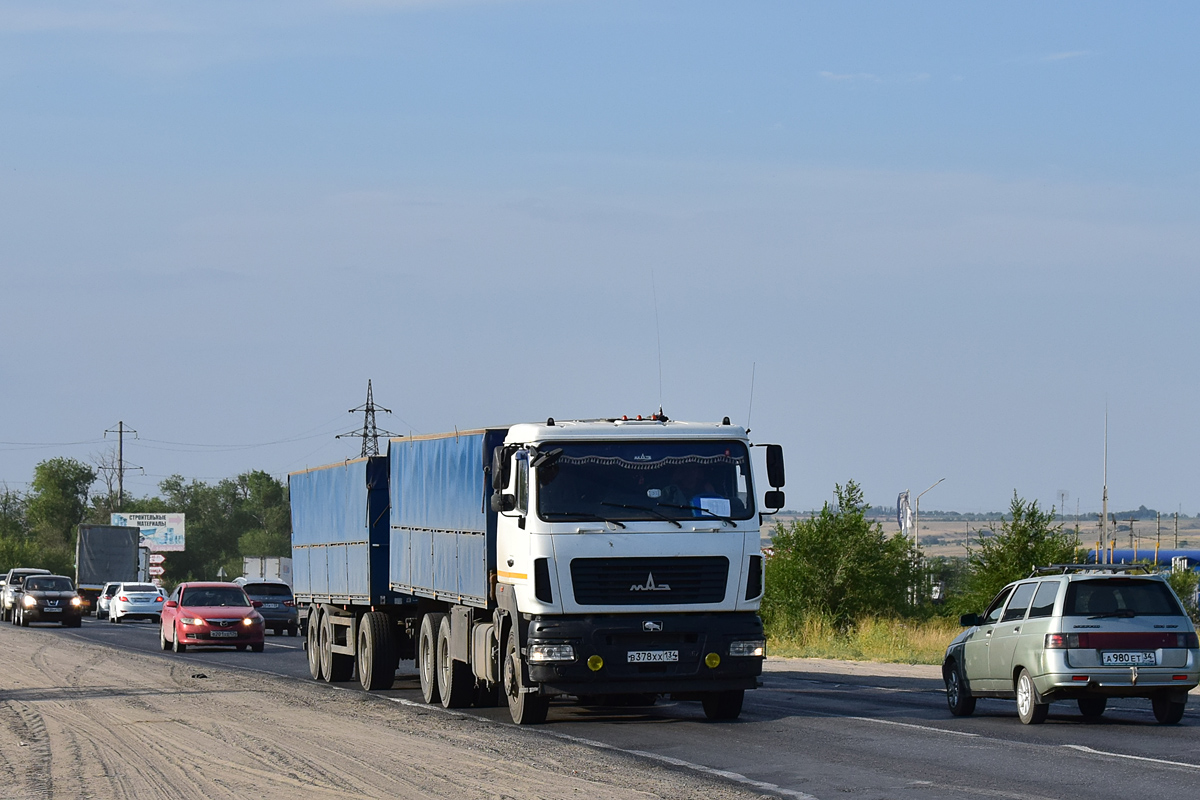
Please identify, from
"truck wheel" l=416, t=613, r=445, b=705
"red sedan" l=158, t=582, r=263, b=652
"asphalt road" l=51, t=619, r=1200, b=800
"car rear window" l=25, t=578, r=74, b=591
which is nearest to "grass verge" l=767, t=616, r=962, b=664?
"asphalt road" l=51, t=619, r=1200, b=800

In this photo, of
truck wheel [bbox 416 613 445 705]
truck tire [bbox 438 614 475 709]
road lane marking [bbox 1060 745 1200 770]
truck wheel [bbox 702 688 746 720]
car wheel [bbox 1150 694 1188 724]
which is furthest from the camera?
truck wheel [bbox 416 613 445 705]

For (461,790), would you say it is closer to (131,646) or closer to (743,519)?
(743,519)

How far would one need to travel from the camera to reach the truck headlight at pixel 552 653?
16.1 meters

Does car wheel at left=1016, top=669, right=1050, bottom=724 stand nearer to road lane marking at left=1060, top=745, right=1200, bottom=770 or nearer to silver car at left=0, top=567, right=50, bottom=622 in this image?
road lane marking at left=1060, top=745, right=1200, bottom=770

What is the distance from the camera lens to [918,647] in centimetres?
3706

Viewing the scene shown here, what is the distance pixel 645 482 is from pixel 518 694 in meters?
2.61

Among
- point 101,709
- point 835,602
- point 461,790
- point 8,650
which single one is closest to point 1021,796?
point 461,790

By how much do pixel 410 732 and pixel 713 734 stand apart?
3.08 meters

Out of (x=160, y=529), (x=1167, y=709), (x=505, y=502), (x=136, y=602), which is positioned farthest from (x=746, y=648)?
(x=160, y=529)

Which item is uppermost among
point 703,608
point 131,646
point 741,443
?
point 741,443

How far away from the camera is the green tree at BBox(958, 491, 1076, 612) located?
3997 centimetres

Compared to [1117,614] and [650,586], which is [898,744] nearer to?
[650,586]

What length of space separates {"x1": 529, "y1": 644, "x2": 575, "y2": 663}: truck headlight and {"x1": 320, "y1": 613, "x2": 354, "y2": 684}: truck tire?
9.22 m

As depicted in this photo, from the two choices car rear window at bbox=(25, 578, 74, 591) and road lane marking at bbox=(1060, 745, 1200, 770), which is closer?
road lane marking at bbox=(1060, 745, 1200, 770)
